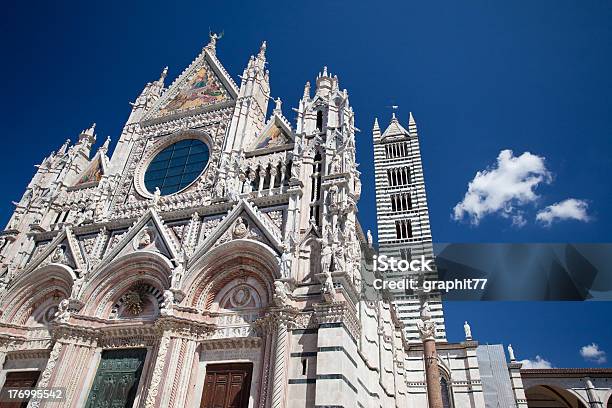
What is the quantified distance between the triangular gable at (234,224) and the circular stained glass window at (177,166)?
451 cm

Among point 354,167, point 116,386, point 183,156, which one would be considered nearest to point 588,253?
point 354,167

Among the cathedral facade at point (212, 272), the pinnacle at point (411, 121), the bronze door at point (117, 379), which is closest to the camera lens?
the cathedral facade at point (212, 272)

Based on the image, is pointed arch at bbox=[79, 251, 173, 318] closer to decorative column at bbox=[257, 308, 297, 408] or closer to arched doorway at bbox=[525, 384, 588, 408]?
decorative column at bbox=[257, 308, 297, 408]

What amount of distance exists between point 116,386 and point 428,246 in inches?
899

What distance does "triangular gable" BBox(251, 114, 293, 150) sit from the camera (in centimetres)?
1748

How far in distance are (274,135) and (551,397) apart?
26.4 m

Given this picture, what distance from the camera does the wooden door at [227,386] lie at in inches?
448

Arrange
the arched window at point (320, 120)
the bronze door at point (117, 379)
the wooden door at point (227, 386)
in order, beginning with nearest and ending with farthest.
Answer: the wooden door at point (227, 386) < the bronze door at point (117, 379) < the arched window at point (320, 120)

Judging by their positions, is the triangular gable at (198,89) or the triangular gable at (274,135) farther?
the triangular gable at (198,89)

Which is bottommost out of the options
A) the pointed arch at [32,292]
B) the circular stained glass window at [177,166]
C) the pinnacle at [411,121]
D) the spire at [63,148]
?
the pointed arch at [32,292]

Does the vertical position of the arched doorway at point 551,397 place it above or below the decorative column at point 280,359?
above

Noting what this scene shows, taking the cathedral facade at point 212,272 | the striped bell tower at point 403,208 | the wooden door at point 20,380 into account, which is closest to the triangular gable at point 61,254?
the cathedral facade at point 212,272

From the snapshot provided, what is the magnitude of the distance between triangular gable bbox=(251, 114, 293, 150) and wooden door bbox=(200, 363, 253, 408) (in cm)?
926

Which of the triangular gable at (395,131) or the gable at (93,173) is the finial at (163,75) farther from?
the triangular gable at (395,131)
